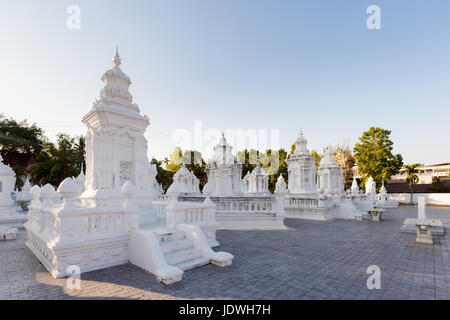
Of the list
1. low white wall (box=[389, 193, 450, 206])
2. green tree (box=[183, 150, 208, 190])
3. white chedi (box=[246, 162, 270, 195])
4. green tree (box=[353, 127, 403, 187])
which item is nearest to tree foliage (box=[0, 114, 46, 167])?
green tree (box=[183, 150, 208, 190])

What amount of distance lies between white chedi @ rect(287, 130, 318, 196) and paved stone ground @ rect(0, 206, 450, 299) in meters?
12.5

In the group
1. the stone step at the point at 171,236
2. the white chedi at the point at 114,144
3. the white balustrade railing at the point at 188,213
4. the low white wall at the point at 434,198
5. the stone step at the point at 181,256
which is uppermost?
the white chedi at the point at 114,144

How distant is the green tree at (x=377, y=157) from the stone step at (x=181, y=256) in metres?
36.8

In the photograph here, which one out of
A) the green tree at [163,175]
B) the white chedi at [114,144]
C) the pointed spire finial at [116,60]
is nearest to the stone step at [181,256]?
the white chedi at [114,144]

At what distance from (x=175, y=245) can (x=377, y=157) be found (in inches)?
1504

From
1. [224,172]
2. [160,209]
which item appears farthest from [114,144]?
[224,172]

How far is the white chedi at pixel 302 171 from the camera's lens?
20.9 m

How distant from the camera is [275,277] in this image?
17.2 ft

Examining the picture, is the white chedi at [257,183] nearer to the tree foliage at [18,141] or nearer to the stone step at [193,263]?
the stone step at [193,263]

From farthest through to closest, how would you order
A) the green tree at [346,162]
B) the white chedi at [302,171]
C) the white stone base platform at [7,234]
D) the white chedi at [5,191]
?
the green tree at [346,162], the white chedi at [302,171], the white chedi at [5,191], the white stone base platform at [7,234]

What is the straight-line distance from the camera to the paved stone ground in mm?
4398

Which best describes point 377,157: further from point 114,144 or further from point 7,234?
point 7,234
